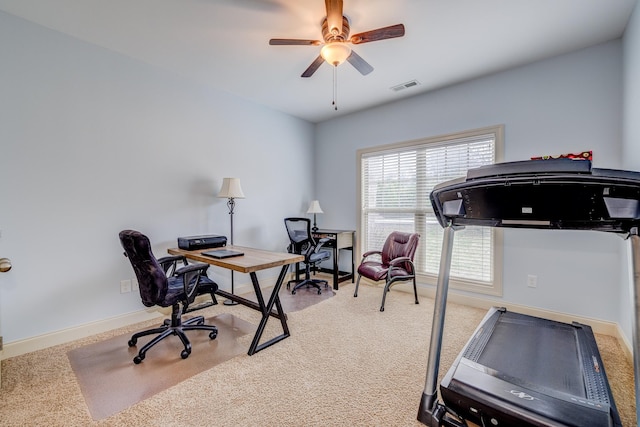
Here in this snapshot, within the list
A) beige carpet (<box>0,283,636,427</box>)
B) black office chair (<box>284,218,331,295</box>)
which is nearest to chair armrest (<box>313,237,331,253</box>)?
black office chair (<box>284,218,331,295</box>)

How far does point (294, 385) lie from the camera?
1.85 metres

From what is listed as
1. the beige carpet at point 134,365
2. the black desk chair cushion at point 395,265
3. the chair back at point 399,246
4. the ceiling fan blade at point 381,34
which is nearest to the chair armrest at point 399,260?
the black desk chair cushion at point 395,265

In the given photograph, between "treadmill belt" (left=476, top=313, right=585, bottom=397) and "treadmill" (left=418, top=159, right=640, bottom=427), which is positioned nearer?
"treadmill" (left=418, top=159, right=640, bottom=427)

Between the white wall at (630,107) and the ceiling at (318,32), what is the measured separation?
0.17 meters

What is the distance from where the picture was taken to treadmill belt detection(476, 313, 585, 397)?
5.04 ft

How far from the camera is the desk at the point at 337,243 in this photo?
4020mm

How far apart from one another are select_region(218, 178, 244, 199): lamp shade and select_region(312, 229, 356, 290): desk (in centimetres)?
134

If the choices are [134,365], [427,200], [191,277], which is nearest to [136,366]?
[134,365]

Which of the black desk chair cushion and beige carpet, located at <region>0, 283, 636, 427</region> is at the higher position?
the black desk chair cushion

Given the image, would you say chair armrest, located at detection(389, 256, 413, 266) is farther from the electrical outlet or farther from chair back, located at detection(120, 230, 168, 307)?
the electrical outlet

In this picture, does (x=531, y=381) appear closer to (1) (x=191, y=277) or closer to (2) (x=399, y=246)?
(2) (x=399, y=246)

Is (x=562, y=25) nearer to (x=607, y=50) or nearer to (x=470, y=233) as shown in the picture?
(x=607, y=50)

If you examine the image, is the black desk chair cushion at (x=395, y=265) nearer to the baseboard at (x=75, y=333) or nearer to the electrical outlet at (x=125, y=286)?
the baseboard at (x=75, y=333)

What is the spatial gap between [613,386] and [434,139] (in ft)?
9.15
